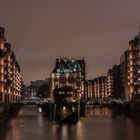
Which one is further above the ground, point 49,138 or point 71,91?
point 71,91

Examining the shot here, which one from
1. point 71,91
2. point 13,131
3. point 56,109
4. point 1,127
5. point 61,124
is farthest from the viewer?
point 71,91

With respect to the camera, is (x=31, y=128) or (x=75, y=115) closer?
(x=31, y=128)

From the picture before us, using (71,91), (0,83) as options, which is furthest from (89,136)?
(0,83)

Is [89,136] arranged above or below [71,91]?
below

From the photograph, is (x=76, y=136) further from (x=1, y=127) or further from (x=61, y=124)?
(x=61, y=124)

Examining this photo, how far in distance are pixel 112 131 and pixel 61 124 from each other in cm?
2879

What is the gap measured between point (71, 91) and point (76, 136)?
59.7 meters

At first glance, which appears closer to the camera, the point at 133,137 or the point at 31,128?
the point at 133,137

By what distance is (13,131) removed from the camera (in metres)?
118

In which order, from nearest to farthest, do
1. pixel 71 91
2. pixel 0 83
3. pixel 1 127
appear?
pixel 1 127, pixel 71 91, pixel 0 83

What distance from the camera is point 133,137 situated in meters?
105

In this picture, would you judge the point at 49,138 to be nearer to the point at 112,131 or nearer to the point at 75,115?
the point at 112,131

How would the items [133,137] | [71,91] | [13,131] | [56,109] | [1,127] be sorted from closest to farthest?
[133,137], [13,131], [1,127], [56,109], [71,91]

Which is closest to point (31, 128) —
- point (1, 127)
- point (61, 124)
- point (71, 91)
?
point (1, 127)
